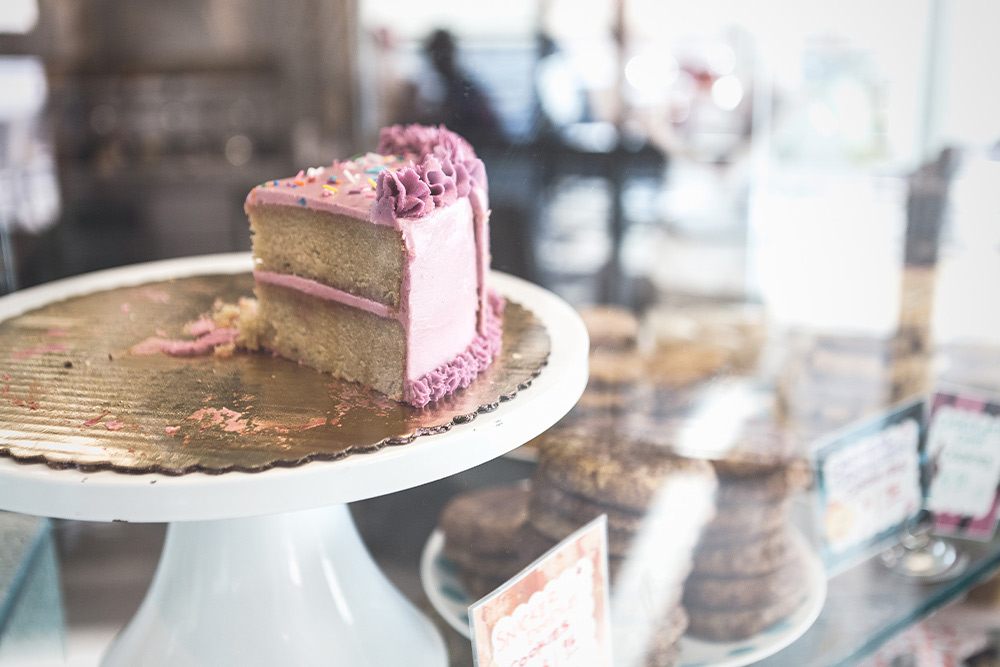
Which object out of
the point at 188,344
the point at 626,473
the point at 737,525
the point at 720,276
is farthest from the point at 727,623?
the point at 720,276

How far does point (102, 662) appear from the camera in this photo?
1.30m

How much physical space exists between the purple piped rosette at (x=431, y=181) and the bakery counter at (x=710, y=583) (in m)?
0.51

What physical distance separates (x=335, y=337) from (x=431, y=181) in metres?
0.28

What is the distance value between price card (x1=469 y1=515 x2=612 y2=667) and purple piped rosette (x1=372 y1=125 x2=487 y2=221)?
50 cm

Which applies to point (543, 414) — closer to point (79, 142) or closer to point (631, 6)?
point (631, 6)

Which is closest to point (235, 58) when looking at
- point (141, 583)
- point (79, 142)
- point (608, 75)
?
point (79, 142)

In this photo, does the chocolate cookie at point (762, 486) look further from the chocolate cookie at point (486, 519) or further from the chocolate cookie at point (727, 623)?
the chocolate cookie at point (486, 519)

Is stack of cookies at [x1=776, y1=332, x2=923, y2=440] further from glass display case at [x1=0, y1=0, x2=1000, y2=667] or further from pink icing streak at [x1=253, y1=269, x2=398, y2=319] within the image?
pink icing streak at [x1=253, y1=269, x2=398, y2=319]

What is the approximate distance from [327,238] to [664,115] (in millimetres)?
2336

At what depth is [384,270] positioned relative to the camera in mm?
1118

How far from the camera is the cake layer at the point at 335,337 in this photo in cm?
112

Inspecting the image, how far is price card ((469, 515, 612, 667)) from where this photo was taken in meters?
1.01

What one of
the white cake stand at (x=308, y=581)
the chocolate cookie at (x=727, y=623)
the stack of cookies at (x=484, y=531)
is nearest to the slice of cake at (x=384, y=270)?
the white cake stand at (x=308, y=581)

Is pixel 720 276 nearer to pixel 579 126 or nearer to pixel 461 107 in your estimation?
pixel 579 126
